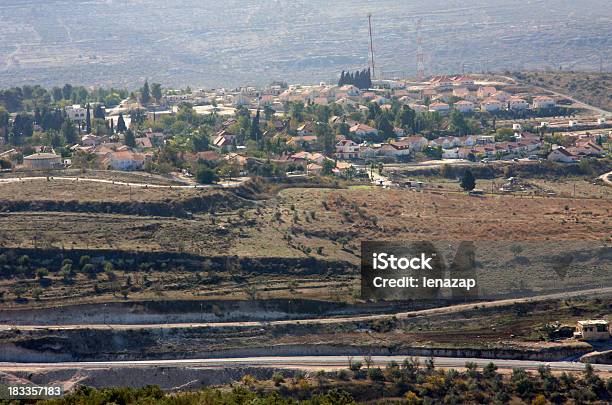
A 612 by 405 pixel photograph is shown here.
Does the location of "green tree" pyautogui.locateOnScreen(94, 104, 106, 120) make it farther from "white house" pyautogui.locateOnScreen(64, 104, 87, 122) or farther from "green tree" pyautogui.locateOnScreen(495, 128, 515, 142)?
"green tree" pyautogui.locateOnScreen(495, 128, 515, 142)

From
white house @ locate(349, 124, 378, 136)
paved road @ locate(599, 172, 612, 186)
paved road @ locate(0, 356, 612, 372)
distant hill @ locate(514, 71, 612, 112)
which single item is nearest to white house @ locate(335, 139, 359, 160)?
white house @ locate(349, 124, 378, 136)

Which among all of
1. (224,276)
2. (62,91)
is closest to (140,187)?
(224,276)

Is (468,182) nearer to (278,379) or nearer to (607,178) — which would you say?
(607,178)

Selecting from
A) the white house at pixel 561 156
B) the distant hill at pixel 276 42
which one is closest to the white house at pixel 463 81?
the distant hill at pixel 276 42

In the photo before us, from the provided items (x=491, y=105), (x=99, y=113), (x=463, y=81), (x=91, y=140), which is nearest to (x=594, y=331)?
(x=91, y=140)

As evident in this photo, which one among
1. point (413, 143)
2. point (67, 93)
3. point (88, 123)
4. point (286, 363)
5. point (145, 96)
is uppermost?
point (67, 93)
